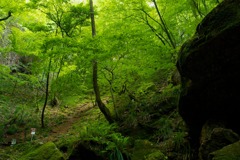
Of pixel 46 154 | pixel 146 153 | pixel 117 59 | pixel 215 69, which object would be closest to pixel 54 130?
pixel 117 59

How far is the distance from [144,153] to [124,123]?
137 inches

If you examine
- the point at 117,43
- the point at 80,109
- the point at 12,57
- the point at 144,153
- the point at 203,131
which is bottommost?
the point at 144,153

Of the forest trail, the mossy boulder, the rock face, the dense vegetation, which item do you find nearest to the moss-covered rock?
the dense vegetation

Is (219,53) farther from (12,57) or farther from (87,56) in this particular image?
(12,57)

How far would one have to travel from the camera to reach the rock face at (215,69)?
411 centimetres

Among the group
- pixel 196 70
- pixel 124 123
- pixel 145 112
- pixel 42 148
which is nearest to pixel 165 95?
pixel 145 112

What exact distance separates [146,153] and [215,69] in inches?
98.7

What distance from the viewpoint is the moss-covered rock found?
4.98 meters

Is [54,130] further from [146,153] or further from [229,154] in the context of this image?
[229,154]

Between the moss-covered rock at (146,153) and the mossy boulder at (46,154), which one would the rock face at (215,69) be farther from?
the mossy boulder at (46,154)

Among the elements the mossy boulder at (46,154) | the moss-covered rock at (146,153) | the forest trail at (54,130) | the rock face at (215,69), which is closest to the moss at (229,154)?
the rock face at (215,69)

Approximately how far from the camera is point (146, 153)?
5305 mm

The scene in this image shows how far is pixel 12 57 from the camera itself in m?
19.5

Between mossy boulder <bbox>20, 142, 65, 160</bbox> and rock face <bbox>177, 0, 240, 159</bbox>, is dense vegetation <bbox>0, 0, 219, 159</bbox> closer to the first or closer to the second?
mossy boulder <bbox>20, 142, 65, 160</bbox>
